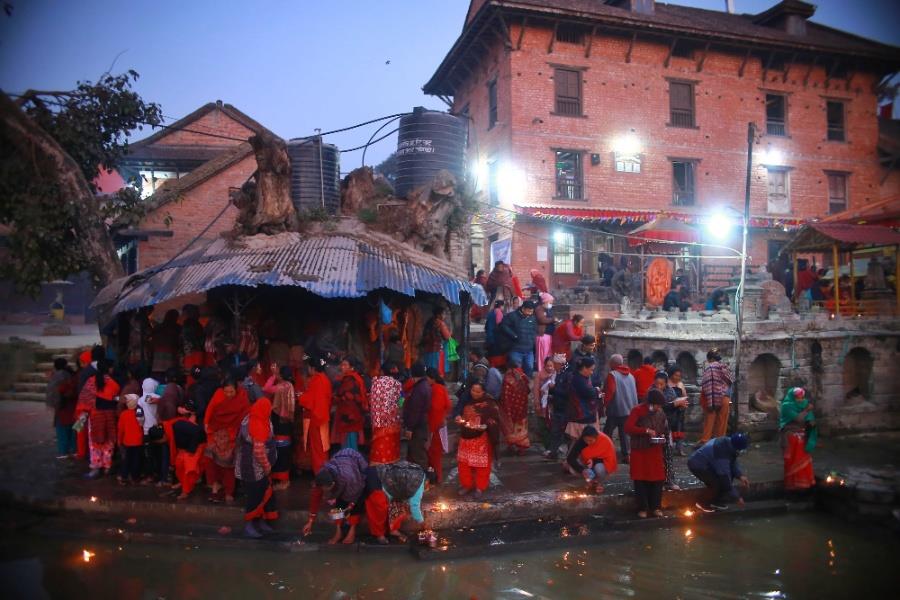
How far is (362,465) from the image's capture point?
21.3 ft

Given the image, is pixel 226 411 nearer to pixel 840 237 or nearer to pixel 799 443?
pixel 799 443

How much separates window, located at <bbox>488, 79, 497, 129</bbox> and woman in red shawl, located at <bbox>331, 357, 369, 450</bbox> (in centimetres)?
1751

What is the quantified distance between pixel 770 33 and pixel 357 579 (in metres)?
27.4

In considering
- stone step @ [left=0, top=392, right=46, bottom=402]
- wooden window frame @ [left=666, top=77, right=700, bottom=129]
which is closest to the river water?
stone step @ [left=0, top=392, right=46, bottom=402]

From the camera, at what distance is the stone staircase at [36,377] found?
14.8 m

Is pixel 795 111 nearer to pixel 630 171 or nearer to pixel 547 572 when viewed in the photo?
pixel 630 171

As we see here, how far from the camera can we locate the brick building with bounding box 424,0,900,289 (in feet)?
70.9

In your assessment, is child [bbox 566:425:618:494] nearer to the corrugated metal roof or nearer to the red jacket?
the corrugated metal roof

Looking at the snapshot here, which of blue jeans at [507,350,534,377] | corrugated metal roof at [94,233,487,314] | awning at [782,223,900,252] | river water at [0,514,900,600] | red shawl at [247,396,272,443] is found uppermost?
awning at [782,223,900,252]

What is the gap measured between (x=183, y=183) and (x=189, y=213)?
1.02m

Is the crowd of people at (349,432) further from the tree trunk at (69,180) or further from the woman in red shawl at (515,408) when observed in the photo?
the tree trunk at (69,180)

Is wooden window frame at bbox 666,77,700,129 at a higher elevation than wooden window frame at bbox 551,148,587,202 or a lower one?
higher

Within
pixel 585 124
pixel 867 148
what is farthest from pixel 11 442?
pixel 867 148

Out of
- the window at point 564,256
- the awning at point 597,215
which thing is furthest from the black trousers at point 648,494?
the window at point 564,256
